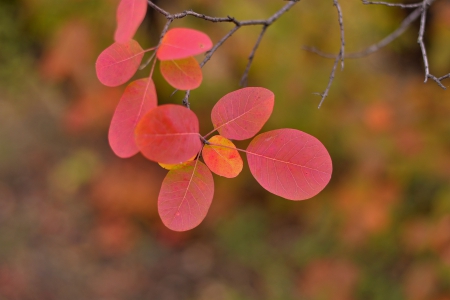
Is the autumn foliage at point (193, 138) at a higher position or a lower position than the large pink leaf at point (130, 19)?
lower

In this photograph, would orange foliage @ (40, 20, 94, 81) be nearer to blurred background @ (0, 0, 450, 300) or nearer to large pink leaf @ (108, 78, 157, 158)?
blurred background @ (0, 0, 450, 300)

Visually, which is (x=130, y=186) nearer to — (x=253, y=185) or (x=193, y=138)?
(x=253, y=185)

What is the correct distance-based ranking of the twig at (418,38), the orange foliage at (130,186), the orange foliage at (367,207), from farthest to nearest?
the orange foliage at (130,186) → the orange foliage at (367,207) → the twig at (418,38)

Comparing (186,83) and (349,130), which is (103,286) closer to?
(349,130)

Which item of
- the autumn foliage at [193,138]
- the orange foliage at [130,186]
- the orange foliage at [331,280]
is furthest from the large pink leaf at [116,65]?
the orange foliage at [130,186]

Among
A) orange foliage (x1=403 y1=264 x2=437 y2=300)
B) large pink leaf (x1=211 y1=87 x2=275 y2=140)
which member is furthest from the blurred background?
large pink leaf (x1=211 y1=87 x2=275 y2=140)

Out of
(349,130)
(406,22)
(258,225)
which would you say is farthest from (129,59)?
(258,225)

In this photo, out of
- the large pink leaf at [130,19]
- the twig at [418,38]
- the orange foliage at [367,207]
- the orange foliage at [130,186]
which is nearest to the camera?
the large pink leaf at [130,19]

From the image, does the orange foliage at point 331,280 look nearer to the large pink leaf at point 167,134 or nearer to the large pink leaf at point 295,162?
the large pink leaf at point 295,162
